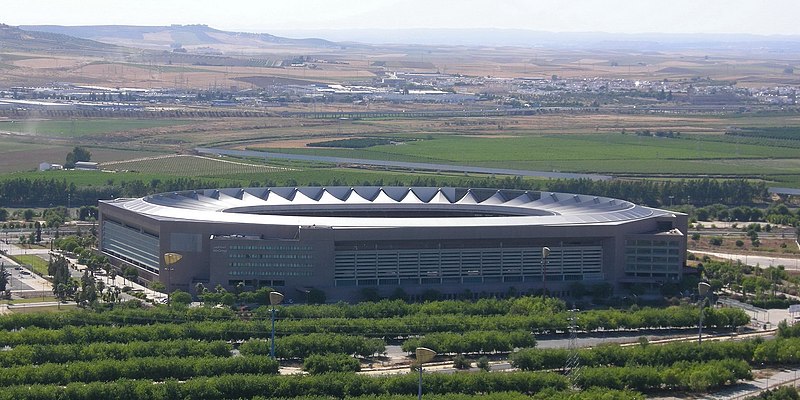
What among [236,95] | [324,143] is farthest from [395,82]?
[324,143]

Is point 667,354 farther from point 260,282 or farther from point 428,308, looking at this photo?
point 260,282

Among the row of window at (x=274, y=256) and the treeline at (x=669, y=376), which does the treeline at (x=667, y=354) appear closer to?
the treeline at (x=669, y=376)

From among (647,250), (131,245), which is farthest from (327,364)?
(647,250)

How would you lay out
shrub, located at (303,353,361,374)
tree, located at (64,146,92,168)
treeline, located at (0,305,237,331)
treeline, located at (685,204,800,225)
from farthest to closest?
tree, located at (64,146,92,168) < treeline, located at (685,204,800,225) < treeline, located at (0,305,237,331) < shrub, located at (303,353,361,374)

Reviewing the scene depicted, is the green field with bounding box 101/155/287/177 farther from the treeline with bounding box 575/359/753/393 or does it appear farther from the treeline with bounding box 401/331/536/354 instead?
the treeline with bounding box 575/359/753/393

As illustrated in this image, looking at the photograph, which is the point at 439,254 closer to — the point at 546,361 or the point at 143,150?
the point at 546,361

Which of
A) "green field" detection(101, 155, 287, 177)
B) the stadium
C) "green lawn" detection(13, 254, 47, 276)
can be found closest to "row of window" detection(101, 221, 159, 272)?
the stadium
